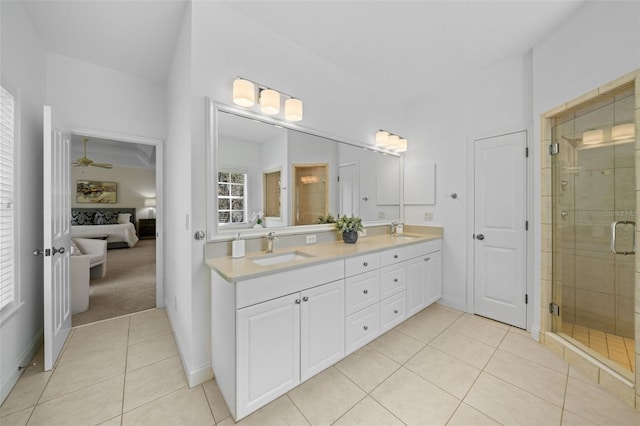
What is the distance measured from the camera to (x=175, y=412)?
145cm

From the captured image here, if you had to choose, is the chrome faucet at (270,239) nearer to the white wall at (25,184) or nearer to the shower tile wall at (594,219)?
the white wall at (25,184)

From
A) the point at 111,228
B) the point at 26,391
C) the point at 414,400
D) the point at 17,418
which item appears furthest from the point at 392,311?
the point at 111,228

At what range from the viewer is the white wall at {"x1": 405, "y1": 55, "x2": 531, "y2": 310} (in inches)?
99.7

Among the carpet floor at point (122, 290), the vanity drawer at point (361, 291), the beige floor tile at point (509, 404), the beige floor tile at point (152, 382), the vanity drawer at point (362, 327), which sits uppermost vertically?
the vanity drawer at point (361, 291)

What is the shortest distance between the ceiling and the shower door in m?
0.90

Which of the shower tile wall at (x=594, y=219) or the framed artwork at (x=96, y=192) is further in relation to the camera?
the framed artwork at (x=96, y=192)

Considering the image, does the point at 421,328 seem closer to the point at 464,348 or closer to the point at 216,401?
the point at 464,348

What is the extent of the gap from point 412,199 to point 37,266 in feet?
12.8

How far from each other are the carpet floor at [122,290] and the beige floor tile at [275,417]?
7.46ft

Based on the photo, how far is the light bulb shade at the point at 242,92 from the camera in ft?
5.88

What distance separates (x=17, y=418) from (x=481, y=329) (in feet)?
11.5

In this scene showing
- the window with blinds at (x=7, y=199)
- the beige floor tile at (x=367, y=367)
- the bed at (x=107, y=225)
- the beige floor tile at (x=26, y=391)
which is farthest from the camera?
the bed at (x=107, y=225)

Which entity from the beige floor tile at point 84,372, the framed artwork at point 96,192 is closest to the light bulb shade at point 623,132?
the beige floor tile at point 84,372

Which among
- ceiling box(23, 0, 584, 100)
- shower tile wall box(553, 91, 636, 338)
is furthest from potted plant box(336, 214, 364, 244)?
shower tile wall box(553, 91, 636, 338)
